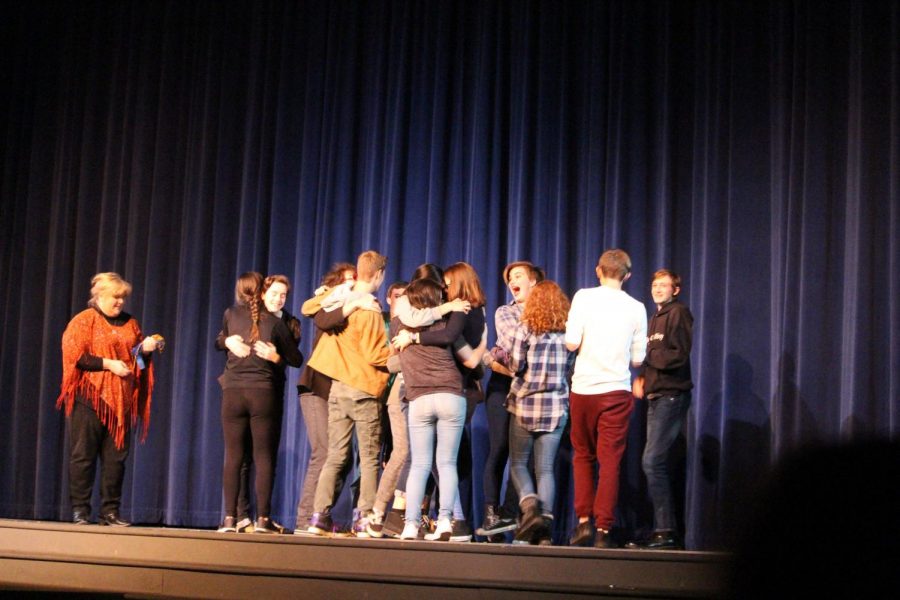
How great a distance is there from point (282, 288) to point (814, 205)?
3.34 metres

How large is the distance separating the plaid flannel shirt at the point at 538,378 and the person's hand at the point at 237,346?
1.50m

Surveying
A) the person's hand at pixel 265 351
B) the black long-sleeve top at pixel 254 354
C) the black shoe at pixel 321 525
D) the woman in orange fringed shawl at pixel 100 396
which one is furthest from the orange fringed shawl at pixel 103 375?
the black shoe at pixel 321 525

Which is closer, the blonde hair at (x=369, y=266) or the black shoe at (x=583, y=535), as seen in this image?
the black shoe at (x=583, y=535)

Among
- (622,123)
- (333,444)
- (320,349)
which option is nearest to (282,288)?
(320,349)

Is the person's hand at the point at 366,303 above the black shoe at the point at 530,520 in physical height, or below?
above

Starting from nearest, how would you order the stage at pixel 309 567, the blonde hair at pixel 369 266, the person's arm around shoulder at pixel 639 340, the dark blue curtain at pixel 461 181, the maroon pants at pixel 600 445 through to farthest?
the stage at pixel 309 567 < the maroon pants at pixel 600 445 < the person's arm around shoulder at pixel 639 340 < the blonde hair at pixel 369 266 < the dark blue curtain at pixel 461 181

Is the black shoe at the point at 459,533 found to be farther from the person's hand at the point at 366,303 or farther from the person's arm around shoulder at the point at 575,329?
the person's hand at the point at 366,303

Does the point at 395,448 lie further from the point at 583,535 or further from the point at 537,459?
the point at 583,535

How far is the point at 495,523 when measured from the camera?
18.2 ft

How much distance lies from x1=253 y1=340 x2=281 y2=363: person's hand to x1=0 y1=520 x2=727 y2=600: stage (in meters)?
1.01

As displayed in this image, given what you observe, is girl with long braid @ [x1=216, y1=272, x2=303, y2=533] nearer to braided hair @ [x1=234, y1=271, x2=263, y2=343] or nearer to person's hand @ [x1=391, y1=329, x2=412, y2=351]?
braided hair @ [x1=234, y1=271, x2=263, y2=343]

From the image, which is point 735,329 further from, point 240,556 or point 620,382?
point 240,556

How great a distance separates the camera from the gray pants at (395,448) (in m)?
5.40

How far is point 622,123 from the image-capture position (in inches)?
271
